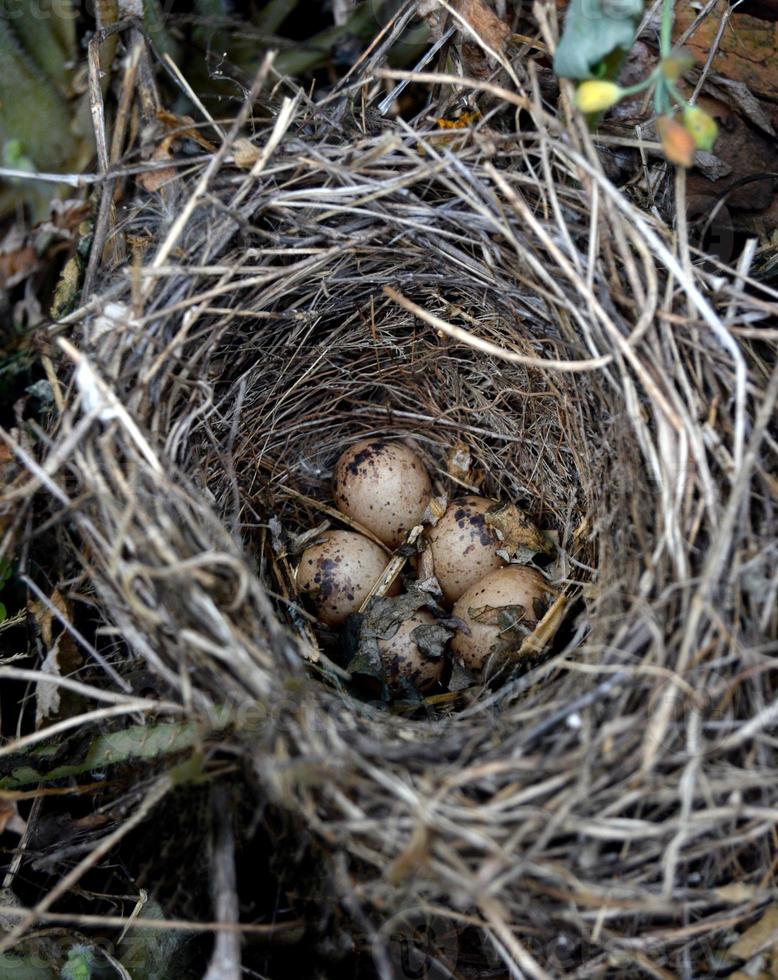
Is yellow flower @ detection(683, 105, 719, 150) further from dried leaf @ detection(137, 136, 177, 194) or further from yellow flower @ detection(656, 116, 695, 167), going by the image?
dried leaf @ detection(137, 136, 177, 194)

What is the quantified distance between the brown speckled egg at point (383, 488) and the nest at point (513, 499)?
0.48ft

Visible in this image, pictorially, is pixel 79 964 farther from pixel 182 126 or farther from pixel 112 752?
pixel 182 126

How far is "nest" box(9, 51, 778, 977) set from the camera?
1.15 meters

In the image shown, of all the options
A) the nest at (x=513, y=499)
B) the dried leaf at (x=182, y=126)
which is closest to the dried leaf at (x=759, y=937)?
the nest at (x=513, y=499)

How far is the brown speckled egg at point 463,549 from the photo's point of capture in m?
1.89

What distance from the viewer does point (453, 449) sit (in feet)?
6.79

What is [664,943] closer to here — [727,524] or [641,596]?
[641,596]

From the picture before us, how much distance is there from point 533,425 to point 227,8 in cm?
126

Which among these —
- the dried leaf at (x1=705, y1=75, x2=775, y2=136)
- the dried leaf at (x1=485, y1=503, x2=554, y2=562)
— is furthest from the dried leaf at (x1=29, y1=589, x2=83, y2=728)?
the dried leaf at (x1=705, y1=75, x2=775, y2=136)

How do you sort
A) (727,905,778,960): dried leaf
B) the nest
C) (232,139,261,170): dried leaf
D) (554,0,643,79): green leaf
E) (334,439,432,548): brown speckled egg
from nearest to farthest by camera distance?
the nest
(727,905,778,960): dried leaf
(554,0,643,79): green leaf
(232,139,261,170): dried leaf
(334,439,432,548): brown speckled egg

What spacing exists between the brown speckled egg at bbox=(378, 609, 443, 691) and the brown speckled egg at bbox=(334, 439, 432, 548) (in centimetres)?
27

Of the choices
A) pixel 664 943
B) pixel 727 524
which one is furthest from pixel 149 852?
pixel 727 524

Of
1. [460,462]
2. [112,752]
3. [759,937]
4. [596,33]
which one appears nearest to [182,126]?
[596,33]

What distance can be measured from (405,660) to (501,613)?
0.21 meters
